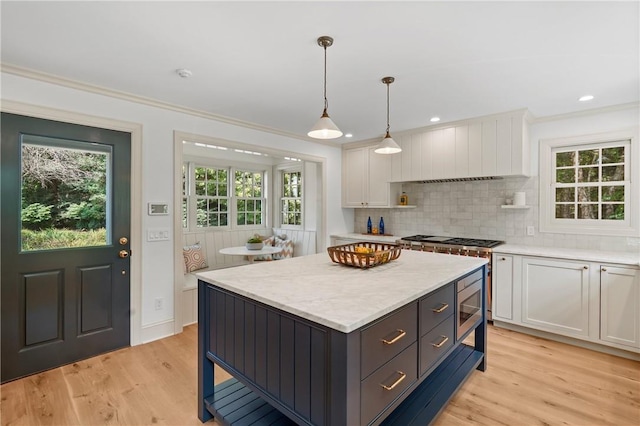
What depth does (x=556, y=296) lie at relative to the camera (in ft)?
10.1

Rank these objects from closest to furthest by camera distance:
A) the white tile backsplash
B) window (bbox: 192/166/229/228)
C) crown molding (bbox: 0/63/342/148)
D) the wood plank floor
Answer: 1. the wood plank floor
2. crown molding (bbox: 0/63/342/148)
3. the white tile backsplash
4. window (bbox: 192/166/229/228)

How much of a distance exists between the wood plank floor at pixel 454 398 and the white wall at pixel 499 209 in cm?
118

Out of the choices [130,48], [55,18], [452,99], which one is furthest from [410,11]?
[55,18]

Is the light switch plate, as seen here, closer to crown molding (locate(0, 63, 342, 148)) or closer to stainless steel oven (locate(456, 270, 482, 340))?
crown molding (locate(0, 63, 342, 148))

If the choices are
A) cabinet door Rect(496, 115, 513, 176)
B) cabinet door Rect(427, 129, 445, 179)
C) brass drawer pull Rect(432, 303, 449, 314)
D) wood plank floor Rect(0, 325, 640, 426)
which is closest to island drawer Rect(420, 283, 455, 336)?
brass drawer pull Rect(432, 303, 449, 314)

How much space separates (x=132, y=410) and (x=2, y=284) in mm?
1429

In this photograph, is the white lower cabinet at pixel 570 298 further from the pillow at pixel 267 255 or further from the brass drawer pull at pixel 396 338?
the pillow at pixel 267 255

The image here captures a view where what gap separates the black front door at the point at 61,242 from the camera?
2.41 meters

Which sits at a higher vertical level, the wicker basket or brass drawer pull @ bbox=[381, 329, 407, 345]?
the wicker basket

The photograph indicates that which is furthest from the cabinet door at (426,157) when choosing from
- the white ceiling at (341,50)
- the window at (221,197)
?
the window at (221,197)

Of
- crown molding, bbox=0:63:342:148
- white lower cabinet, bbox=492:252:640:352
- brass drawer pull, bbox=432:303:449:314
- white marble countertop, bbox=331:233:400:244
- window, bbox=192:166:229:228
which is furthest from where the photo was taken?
window, bbox=192:166:229:228

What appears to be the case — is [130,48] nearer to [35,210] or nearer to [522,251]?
[35,210]

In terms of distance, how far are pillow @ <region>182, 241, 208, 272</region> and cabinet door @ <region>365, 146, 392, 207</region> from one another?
2.65 m

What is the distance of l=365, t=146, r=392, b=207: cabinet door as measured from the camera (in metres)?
4.66
